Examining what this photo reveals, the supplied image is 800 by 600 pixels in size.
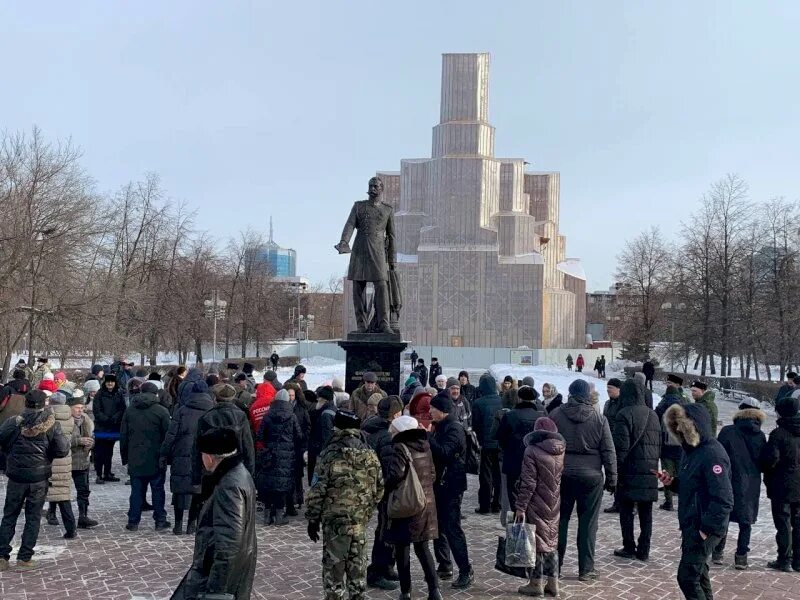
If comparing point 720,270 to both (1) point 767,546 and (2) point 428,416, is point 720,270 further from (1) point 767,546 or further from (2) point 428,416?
(2) point 428,416

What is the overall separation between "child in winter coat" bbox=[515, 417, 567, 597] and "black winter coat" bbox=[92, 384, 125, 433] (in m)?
6.89

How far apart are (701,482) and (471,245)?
4780 centimetres

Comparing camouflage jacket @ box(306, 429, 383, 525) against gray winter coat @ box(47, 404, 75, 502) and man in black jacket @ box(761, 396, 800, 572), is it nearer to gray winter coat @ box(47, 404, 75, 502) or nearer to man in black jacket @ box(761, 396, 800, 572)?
gray winter coat @ box(47, 404, 75, 502)

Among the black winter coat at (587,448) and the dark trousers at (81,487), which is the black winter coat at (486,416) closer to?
the black winter coat at (587,448)

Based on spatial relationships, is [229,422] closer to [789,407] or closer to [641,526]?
[641,526]

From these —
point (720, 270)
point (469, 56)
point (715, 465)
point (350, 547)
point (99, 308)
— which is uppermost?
point (469, 56)

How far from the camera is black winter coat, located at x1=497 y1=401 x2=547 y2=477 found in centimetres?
784

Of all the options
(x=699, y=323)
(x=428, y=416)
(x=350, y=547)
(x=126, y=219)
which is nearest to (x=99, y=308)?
(x=126, y=219)

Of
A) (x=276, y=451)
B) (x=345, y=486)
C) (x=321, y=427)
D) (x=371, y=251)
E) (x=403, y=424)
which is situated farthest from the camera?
(x=371, y=251)

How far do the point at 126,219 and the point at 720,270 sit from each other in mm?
29179

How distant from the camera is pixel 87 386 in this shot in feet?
39.2

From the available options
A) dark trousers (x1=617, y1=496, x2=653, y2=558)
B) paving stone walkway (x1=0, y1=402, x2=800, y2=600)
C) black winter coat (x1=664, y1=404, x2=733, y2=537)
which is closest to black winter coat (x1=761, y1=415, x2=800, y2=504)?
paving stone walkway (x1=0, y1=402, x2=800, y2=600)

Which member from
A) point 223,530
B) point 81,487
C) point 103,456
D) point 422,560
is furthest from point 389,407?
point 103,456

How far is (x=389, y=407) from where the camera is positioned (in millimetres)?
6512
